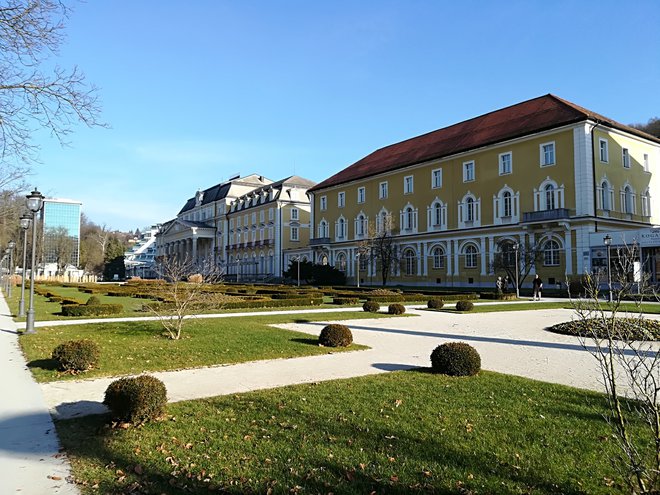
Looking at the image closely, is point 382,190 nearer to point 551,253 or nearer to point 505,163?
point 505,163

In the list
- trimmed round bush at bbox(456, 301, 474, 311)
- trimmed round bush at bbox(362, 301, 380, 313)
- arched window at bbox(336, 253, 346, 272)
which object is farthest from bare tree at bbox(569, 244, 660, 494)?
arched window at bbox(336, 253, 346, 272)

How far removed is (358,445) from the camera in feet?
16.3

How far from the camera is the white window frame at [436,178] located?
164 ft

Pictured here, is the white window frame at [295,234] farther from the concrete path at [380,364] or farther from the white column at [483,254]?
the concrete path at [380,364]

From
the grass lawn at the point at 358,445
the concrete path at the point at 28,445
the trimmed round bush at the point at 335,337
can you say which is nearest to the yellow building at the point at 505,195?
the trimmed round bush at the point at 335,337

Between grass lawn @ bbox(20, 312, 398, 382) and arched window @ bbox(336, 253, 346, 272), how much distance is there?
44.7m

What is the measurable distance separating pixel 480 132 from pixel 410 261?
14877mm

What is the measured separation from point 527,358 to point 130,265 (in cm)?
13830

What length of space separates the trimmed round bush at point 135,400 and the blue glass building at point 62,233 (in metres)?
60.5

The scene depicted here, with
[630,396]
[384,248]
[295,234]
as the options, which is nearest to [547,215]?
[384,248]

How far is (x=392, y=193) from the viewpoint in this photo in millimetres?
55688

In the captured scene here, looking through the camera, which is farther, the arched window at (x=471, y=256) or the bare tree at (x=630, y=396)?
the arched window at (x=471, y=256)

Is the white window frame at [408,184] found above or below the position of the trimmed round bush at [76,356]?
above

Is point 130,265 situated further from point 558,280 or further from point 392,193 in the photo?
point 558,280
